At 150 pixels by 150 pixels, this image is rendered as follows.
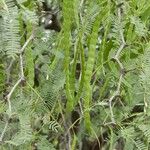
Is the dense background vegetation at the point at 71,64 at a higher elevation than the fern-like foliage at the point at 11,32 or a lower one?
lower

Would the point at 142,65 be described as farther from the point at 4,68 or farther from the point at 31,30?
the point at 4,68

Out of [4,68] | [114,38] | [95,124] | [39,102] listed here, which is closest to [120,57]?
[114,38]

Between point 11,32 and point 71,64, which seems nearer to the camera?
point 11,32

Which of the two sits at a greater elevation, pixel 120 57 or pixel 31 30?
pixel 31 30

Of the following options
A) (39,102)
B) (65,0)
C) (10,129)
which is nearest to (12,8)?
(65,0)

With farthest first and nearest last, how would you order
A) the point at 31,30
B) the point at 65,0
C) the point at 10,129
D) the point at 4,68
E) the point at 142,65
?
the point at 4,68, the point at 10,129, the point at 142,65, the point at 31,30, the point at 65,0

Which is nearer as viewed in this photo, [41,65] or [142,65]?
[142,65]

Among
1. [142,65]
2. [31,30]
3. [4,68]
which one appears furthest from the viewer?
[4,68]

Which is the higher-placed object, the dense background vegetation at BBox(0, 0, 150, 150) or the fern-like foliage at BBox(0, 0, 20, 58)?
the fern-like foliage at BBox(0, 0, 20, 58)

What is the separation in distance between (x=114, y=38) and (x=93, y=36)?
0.26 metres

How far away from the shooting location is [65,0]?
3.24ft

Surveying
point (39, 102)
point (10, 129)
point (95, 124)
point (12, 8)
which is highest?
point (12, 8)

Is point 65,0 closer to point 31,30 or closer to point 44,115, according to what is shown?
point 31,30

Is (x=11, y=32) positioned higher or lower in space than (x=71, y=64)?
higher
